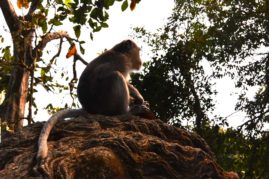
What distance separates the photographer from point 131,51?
7684 mm

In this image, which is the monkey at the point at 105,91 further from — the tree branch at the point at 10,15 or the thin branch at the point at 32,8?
the thin branch at the point at 32,8

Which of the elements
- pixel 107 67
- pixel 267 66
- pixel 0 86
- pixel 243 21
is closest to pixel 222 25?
pixel 243 21

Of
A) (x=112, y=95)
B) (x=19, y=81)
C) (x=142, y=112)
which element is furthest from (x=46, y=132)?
(x=19, y=81)

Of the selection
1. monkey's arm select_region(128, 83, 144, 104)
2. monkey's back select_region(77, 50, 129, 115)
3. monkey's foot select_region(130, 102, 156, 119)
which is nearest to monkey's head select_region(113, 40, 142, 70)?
monkey's back select_region(77, 50, 129, 115)

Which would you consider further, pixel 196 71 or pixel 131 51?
pixel 196 71

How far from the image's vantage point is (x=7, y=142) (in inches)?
184

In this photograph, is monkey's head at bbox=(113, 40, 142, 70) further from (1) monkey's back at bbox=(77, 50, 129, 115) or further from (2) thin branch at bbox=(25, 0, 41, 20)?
(2) thin branch at bbox=(25, 0, 41, 20)

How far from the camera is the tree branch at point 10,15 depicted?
8.69 metres

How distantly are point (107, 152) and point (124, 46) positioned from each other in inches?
140

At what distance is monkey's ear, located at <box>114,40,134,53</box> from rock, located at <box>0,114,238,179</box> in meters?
2.53

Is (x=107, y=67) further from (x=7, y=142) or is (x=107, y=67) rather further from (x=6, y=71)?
(x=6, y=71)

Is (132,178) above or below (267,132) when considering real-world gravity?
below

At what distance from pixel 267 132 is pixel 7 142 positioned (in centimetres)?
940

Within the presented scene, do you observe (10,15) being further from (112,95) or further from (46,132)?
A: (46,132)
